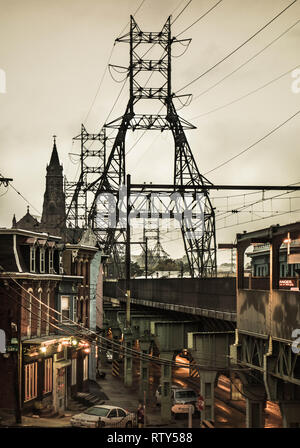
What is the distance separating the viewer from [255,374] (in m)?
23.3

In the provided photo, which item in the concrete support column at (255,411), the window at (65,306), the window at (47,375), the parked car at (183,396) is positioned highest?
the window at (65,306)

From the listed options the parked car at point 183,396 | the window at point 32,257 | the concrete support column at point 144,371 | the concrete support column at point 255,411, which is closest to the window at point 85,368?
the concrete support column at point 144,371

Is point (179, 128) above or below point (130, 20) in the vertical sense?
below

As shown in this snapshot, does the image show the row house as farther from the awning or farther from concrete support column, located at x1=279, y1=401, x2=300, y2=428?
concrete support column, located at x1=279, y1=401, x2=300, y2=428

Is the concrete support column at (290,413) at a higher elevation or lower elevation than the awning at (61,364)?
higher

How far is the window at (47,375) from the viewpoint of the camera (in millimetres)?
40656

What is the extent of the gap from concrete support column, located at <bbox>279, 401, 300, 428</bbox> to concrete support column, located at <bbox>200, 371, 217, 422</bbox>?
965 centimetres

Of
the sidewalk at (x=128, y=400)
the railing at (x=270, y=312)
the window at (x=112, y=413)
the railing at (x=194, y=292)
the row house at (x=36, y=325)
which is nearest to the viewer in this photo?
the railing at (x=270, y=312)

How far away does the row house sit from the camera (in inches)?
1452

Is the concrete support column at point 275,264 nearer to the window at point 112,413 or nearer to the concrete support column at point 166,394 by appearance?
the window at point 112,413

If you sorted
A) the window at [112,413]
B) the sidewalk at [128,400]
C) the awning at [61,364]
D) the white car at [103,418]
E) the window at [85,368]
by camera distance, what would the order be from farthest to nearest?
1. the window at [85,368]
2. the awning at [61,364]
3. the sidewalk at [128,400]
4. the window at [112,413]
5. the white car at [103,418]
